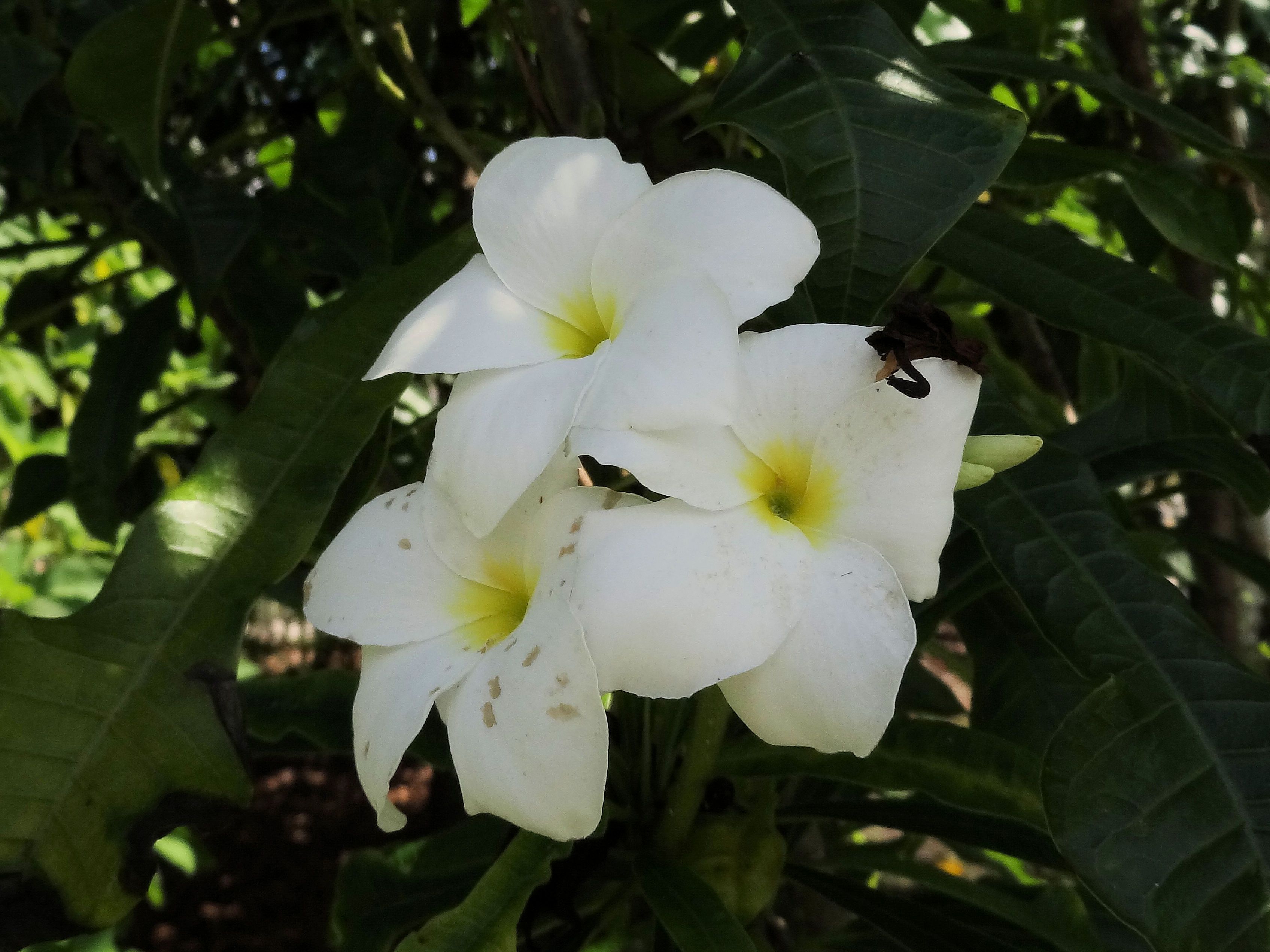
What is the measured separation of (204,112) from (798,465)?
90cm

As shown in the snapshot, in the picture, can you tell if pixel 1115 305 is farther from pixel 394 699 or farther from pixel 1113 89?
pixel 394 699

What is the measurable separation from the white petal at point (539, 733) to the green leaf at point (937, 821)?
39 centimetres

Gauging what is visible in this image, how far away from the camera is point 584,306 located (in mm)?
472

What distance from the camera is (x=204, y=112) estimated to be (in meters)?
1.04

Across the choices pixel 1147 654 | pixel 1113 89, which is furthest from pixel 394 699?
pixel 1113 89

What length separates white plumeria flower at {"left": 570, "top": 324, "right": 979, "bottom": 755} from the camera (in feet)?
1.18

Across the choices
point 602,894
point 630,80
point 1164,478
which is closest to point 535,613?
point 602,894

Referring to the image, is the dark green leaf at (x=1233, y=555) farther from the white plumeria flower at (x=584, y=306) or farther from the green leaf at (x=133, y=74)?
the green leaf at (x=133, y=74)

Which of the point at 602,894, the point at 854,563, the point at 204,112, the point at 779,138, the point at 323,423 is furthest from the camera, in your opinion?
the point at 204,112

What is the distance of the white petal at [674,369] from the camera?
364mm

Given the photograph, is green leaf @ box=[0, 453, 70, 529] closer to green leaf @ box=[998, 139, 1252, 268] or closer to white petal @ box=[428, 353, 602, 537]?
white petal @ box=[428, 353, 602, 537]

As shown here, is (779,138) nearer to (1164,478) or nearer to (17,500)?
(1164,478)

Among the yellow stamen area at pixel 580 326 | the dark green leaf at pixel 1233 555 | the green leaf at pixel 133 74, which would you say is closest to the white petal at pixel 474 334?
the yellow stamen area at pixel 580 326

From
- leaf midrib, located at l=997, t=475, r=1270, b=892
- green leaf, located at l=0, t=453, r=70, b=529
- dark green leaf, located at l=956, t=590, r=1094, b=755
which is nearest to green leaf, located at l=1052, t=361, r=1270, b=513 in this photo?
dark green leaf, located at l=956, t=590, r=1094, b=755
